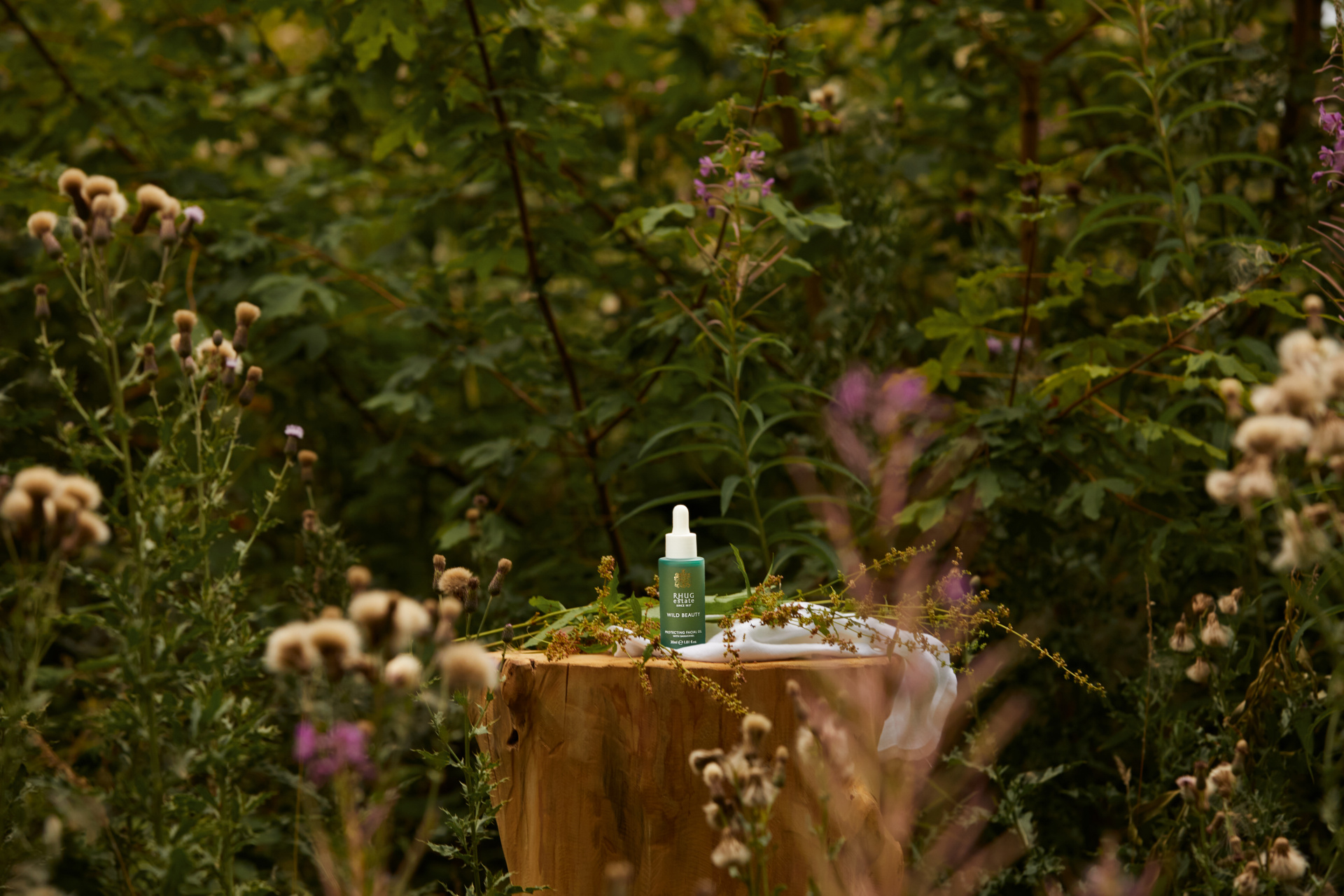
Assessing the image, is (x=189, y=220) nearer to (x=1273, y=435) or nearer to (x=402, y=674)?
(x=402, y=674)

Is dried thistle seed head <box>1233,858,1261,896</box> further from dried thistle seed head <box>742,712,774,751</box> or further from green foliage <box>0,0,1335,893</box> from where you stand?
dried thistle seed head <box>742,712,774,751</box>

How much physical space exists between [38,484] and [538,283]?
174 centimetres

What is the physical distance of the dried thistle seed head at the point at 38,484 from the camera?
1090mm

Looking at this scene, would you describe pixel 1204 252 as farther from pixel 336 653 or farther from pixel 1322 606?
pixel 336 653

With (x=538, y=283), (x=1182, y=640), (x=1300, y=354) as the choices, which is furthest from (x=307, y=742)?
(x=538, y=283)

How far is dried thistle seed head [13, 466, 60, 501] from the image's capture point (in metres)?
1.09

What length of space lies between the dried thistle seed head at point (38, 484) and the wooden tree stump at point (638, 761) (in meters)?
0.83

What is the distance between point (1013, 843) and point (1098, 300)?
1885mm

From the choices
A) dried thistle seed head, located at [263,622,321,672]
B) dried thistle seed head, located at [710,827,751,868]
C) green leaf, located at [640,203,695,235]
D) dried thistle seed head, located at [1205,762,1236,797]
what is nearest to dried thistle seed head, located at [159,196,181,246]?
dried thistle seed head, located at [263,622,321,672]

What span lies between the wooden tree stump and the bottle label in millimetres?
72

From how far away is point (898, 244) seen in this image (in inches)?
128

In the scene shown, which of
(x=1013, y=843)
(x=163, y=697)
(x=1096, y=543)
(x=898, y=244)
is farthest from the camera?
(x=898, y=244)

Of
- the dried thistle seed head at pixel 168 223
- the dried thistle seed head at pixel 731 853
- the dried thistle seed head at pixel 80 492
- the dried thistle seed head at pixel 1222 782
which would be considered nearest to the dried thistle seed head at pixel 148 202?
the dried thistle seed head at pixel 168 223

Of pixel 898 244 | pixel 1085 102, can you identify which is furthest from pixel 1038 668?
pixel 1085 102
